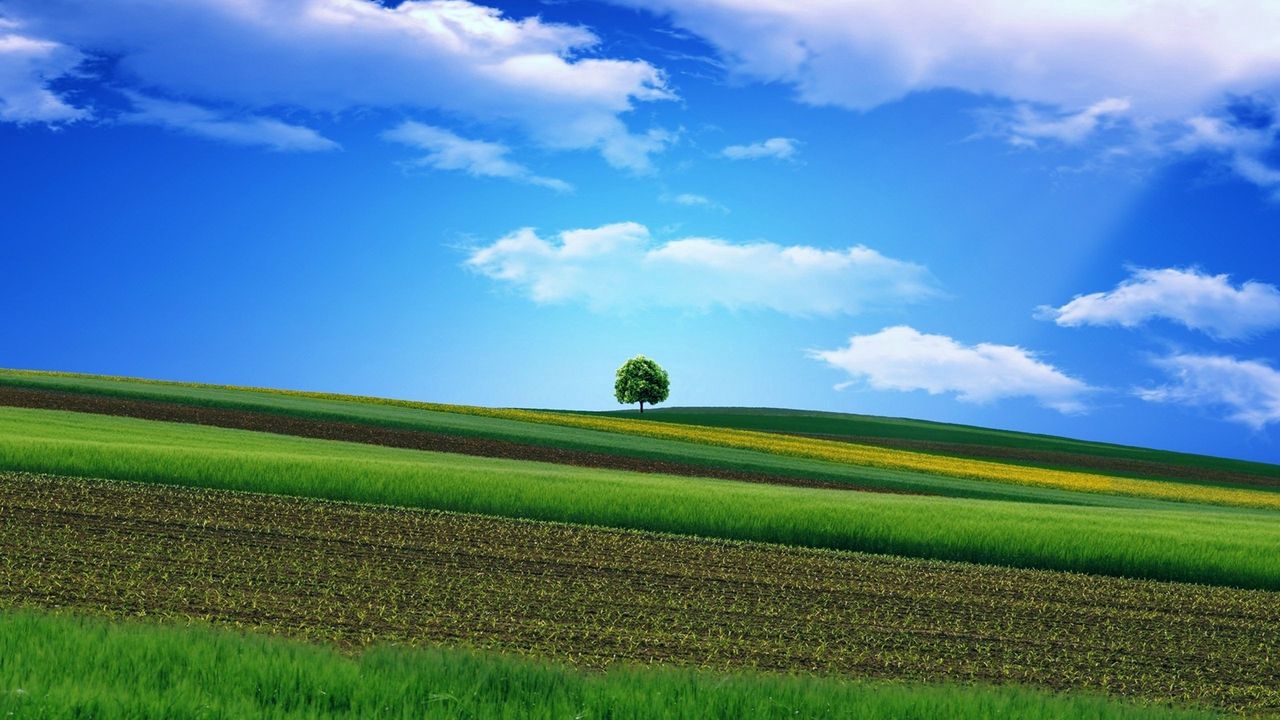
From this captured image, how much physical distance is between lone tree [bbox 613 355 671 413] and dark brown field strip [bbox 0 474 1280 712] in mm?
69566

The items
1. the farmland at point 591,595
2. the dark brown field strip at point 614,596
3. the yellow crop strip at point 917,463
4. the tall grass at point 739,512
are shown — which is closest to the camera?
the farmland at point 591,595

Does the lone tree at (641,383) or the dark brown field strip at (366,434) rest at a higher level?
the lone tree at (641,383)

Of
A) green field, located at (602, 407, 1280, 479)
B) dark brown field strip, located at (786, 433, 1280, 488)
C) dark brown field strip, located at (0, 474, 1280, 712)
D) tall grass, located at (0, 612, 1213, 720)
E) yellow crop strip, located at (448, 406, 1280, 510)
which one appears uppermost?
green field, located at (602, 407, 1280, 479)

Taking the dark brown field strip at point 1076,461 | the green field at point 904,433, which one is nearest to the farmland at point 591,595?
the dark brown field strip at point 1076,461

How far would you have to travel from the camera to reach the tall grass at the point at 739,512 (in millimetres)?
17797

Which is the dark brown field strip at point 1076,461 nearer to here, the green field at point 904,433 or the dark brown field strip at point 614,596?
the green field at point 904,433

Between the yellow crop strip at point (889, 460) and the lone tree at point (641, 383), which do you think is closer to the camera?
the yellow crop strip at point (889, 460)

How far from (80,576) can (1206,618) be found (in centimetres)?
1505

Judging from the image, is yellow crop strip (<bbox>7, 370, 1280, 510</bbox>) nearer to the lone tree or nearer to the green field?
the green field

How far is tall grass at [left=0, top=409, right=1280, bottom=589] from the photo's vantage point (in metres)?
17.8

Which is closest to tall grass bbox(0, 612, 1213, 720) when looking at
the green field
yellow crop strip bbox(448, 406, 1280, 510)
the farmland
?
the farmland

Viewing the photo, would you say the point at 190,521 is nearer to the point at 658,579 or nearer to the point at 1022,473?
the point at 658,579

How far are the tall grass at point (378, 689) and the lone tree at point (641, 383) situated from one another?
78.6m

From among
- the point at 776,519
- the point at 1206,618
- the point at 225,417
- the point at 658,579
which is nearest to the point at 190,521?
the point at 658,579
